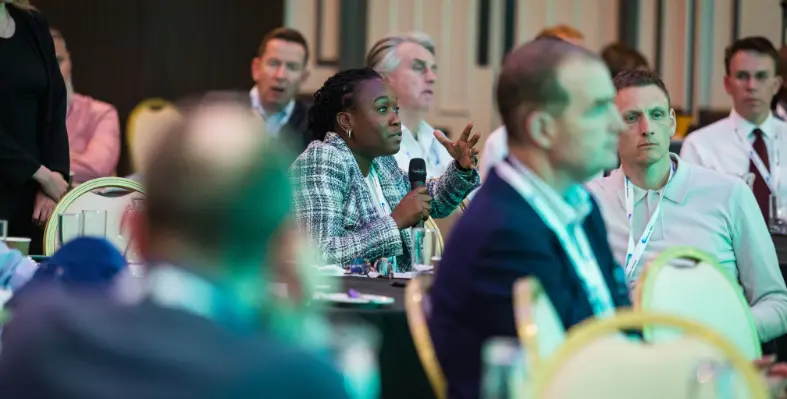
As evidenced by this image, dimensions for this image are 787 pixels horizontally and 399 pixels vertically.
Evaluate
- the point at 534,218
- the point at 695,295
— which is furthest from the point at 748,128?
the point at 534,218

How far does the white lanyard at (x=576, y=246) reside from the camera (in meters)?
2.10

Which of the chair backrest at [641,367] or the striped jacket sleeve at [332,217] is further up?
the chair backrest at [641,367]

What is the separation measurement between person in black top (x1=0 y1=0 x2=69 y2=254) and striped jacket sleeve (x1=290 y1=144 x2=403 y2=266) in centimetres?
108

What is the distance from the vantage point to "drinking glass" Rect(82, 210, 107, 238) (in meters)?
3.27

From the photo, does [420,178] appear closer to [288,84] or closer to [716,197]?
[716,197]

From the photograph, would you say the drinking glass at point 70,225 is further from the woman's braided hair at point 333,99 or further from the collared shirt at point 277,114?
the collared shirt at point 277,114

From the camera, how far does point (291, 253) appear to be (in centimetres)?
137

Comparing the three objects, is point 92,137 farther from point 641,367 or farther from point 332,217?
point 641,367

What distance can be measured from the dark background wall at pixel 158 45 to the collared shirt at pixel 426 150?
2.84 meters

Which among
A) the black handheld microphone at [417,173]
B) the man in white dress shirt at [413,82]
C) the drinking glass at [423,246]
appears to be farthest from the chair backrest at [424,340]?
the man in white dress shirt at [413,82]

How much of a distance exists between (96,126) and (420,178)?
3.12 m

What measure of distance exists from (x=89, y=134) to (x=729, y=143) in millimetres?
3261

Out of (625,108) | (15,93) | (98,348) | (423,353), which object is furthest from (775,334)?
(15,93)

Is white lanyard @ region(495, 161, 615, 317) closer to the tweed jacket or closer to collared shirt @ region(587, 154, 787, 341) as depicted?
collared shirt @ region(587, 154, 787, 341)
